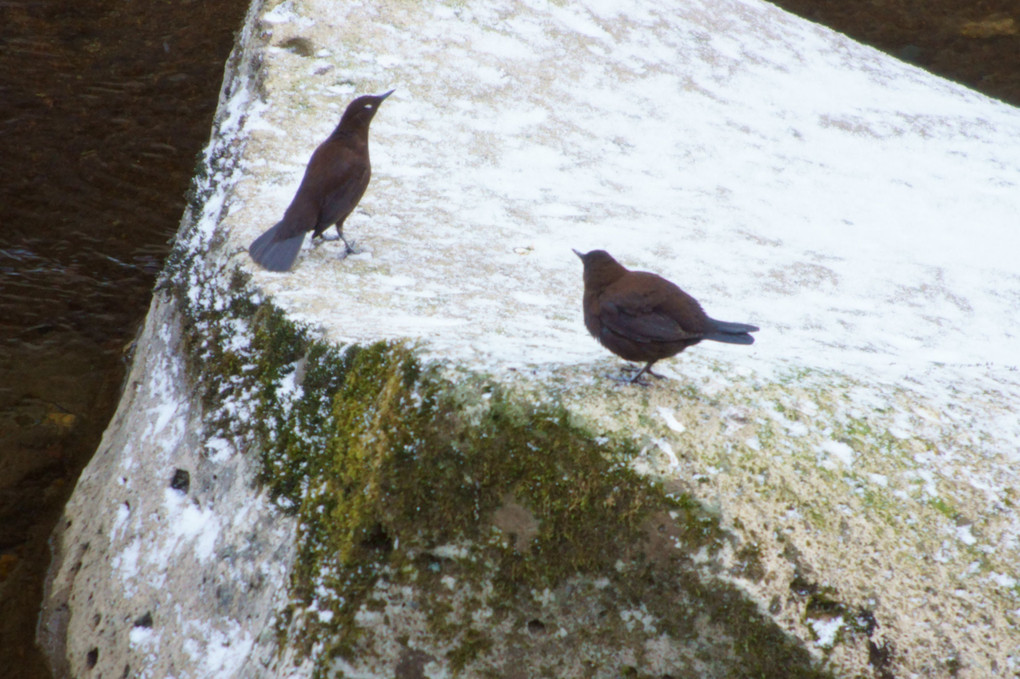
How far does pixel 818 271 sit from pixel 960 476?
264cm

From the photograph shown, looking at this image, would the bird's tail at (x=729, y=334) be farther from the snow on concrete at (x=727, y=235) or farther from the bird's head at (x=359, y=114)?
the bird's head at (x=359, y=114)

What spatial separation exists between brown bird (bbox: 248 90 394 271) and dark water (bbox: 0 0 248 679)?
77.3 inches

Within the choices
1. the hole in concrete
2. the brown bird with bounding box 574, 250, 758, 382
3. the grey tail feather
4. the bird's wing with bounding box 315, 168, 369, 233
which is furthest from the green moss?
the bird's wing with bounding box 315, 168, 369, 233

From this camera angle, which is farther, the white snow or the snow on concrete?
the white snow

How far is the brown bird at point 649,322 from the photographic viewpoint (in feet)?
8.57

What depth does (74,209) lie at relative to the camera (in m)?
6.40

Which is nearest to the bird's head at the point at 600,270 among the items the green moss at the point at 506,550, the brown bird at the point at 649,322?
the brown bird at the point at 649,322

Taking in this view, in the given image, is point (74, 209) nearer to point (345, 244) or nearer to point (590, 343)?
point (345, 244)

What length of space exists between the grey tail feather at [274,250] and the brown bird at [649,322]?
139cm

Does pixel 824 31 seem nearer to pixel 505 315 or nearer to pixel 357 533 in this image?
pixel 505 315

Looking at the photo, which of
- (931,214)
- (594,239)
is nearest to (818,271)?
(594,239)

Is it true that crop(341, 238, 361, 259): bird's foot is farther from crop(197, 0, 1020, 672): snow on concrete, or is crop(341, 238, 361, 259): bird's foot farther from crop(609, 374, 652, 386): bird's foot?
crop(609, 374, 652, 386): bird's foot

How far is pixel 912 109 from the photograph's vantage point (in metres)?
7.65

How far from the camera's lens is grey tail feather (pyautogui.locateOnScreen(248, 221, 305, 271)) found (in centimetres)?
351
